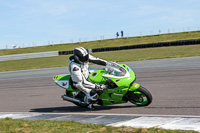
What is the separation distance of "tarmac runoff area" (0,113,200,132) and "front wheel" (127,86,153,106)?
2.52 ft

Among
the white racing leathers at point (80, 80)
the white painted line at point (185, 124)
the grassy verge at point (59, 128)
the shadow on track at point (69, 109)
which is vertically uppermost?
the white racing leathers at point (80, 80)

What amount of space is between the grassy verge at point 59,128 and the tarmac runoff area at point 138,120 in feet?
1.18

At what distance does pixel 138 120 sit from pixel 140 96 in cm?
141

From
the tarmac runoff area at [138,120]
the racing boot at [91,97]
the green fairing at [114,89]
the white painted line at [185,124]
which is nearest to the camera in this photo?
the white painted line at [185,124]

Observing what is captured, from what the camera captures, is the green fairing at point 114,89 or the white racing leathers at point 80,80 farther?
the white racing leathers at point 80,80

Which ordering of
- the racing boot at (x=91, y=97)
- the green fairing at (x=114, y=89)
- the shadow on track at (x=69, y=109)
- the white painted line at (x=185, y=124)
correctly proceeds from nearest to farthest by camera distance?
the white painted line at (x=185, y=124) → the green fairing at (x=114, y=89) → the racing boot at (x=91, y=97) → the shadow on track at (x=69, y=109)

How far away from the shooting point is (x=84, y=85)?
24.1 ft

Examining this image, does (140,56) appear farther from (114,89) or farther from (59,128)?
(59,128)

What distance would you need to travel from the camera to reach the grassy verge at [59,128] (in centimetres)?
490

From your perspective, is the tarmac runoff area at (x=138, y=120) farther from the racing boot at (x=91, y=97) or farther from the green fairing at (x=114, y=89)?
the green fairing at (x=114, y=89)

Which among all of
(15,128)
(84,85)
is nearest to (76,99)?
(84,85)

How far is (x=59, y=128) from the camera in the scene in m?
5.48

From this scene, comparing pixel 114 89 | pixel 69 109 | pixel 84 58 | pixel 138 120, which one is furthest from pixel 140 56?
pixel 138 120

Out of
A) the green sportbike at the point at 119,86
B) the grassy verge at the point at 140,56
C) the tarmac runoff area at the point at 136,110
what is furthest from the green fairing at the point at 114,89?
the grassy verge at the point at 140,56
